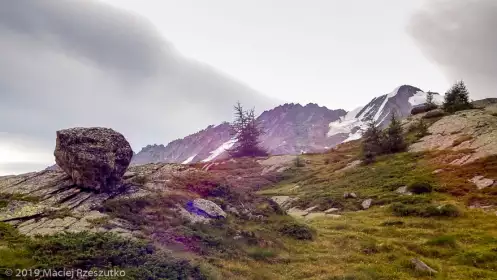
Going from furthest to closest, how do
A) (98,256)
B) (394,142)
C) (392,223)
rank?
(394,142) → (392,223) → (98,256)

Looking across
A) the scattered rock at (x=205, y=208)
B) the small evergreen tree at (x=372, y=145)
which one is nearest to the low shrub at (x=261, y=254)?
the scattered rock at (x=205, y=208)

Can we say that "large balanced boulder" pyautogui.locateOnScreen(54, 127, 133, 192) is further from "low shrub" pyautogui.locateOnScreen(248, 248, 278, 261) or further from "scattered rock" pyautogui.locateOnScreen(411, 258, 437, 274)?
"scattered rock" pyautogui.locateOnScreen(411, 258, 437, 274)

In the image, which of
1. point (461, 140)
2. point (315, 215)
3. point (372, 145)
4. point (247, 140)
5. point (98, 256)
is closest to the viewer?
point (98, 256)

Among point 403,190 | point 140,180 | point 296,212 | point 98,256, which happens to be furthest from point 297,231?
point 403,190

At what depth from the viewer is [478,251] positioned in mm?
21500

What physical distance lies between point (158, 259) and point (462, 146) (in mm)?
51067

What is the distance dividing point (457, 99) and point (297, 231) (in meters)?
69.8

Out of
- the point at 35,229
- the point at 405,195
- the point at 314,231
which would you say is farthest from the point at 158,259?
the point at 405,195

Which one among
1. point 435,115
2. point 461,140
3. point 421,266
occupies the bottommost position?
point 421,266

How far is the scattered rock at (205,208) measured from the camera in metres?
24.5

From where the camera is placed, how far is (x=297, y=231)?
86.7ft

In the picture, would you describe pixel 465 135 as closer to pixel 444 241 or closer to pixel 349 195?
pixel 349 195

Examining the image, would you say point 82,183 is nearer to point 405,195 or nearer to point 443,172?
point 405,195

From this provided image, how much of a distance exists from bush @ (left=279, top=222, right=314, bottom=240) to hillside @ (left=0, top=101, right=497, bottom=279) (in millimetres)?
106
